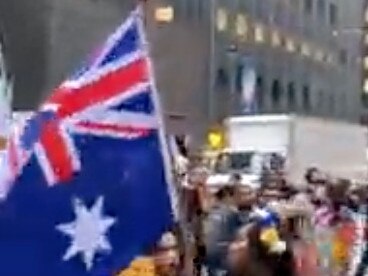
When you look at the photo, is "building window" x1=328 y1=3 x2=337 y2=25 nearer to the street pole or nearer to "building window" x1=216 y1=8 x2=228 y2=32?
"building window" x1=216 y1=8 x2=228 y2=32

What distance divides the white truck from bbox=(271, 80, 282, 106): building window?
106 feet

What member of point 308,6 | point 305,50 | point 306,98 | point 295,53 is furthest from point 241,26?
point 306,98

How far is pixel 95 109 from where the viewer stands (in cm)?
400

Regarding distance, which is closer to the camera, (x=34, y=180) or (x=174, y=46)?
(x=34, y=180)

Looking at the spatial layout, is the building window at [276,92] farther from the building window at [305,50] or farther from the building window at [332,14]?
the building window at [332,14]

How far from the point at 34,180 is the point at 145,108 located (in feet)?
1.38

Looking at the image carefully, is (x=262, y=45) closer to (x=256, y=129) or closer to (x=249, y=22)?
(x=249, y=22)

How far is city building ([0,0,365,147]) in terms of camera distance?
1623 inches

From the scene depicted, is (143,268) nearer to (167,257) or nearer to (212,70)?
(167,257)

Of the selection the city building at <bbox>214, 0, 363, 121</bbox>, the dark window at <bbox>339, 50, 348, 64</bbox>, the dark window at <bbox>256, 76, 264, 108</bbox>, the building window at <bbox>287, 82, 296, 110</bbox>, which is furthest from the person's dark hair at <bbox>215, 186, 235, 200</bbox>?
the dark window at <bbox>339, 50, 348, 64</bbox>

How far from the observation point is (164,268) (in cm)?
768

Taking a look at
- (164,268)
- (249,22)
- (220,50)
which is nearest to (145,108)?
(164,268)

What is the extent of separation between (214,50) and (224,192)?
44.1m

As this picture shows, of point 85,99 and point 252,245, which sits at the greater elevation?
point 85,99
